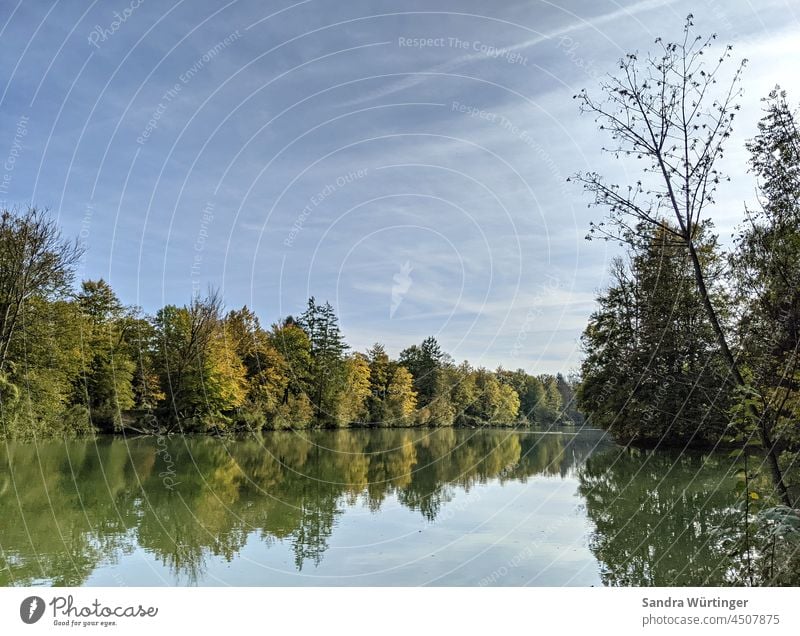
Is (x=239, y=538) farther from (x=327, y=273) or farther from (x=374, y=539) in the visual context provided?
(x=327, y=273)

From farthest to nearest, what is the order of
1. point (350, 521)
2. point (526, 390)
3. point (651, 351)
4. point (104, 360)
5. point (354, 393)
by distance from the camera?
point (526, 390) → point (354, 393) → point (104, 360) → point (651, 351) → point (350, 521)

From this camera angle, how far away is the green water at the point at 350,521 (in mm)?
7473

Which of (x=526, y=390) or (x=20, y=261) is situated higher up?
(x=20, y=261)

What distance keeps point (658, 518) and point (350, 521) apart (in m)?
5.61

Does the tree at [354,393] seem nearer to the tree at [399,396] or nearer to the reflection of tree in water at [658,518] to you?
the tree at [399,396]

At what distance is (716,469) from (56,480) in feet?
60.2

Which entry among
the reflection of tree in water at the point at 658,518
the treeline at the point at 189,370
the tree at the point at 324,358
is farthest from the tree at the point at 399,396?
the reflection of tree in water at the point at 658,518

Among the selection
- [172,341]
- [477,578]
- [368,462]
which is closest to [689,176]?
[477,578]

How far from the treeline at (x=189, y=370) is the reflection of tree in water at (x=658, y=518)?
34.7 ft

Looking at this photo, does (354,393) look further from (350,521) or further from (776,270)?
(776,270)

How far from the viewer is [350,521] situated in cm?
1045

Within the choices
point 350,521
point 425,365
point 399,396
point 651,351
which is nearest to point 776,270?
point 350,521
